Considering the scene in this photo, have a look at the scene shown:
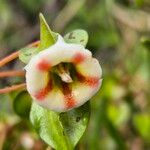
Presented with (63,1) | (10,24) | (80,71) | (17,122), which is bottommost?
(10,24)

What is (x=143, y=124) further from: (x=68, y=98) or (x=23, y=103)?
(x=68, y=98)

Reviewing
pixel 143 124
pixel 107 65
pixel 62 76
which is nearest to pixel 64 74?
pixel 62 76

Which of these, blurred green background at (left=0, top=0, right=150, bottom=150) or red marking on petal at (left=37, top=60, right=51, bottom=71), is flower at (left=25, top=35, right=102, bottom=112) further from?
blurred green background at (left=0, top=0, right=150, bottom=150)

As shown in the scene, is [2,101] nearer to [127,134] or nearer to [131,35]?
[127,134]

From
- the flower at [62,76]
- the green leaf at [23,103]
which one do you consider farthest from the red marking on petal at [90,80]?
the green leaf at [23,103]

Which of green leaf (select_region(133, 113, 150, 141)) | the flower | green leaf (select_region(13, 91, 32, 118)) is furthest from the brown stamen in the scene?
green leaf (select_region(133, 113, 150, 141))

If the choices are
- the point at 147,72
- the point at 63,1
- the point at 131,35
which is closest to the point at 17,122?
the point at 147,72
